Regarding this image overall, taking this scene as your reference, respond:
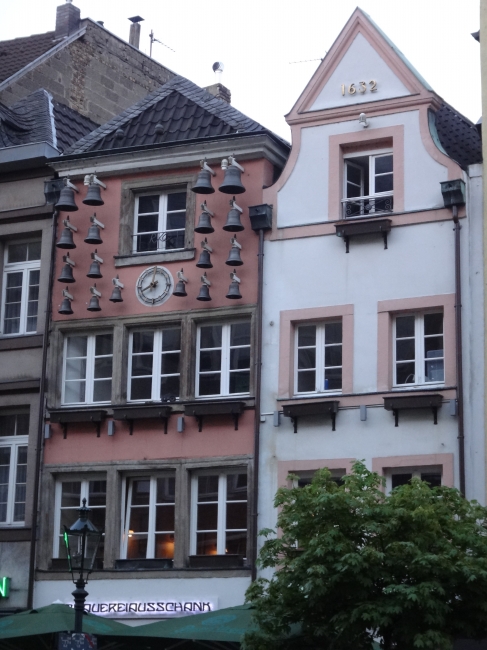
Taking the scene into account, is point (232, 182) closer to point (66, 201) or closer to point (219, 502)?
point (66, 201)

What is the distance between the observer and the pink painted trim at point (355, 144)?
1086 inches

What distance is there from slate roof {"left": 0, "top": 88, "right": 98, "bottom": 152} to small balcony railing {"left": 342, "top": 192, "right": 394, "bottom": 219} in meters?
7.00

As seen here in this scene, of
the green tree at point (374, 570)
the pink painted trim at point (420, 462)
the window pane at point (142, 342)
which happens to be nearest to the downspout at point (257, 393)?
the pink painted trim at point (420, 462)

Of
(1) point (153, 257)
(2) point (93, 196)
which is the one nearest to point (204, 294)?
(1) point (153, 257)

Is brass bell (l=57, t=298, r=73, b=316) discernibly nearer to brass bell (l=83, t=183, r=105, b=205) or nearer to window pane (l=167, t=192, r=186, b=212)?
brass bell (l=83, t=183, r=105, b=205)

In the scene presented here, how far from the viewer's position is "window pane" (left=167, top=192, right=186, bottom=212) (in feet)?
98.2

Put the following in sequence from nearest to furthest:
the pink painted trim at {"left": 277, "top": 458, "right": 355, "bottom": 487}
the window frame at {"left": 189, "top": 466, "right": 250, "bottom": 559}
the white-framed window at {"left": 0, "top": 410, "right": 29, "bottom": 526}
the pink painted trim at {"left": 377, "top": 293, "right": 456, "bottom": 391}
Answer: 1. the pink painted trim at {"left": 377, "top": 293, "right": 456, "bottom": 391}
2. the pink painted trim at {"left": 277, "top": 458, "right": 355, "bottom": 487}
3. the window frame at {"left": 189, "top": 466, "right": 250, "bottom": 559}
4. the white-framed window at {"left": 0, "top": 410, "right": 29, "bottom": 526}

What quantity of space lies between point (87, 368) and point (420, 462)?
742 centimetres

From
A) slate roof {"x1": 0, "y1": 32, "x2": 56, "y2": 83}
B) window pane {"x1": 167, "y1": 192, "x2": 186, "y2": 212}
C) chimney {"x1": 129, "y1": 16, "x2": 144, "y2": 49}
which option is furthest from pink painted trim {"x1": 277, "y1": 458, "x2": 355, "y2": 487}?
chimney {"x1": 129, "y1": 16, "x2": 144, "y2": 49}

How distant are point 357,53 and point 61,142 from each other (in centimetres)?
737

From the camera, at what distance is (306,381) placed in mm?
27828

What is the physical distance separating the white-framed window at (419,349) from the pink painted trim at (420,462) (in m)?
1.37

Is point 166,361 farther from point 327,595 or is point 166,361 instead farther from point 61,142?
point 327,595

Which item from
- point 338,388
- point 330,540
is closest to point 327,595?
point 330,540
